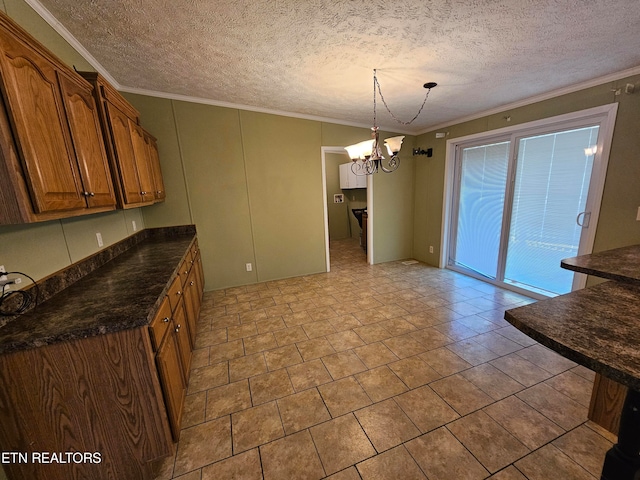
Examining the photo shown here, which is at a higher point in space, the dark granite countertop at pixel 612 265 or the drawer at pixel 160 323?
the dark granite countertop at pixel 612 265

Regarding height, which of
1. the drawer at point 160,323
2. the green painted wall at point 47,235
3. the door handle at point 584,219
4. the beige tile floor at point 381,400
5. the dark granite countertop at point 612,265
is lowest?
the beige tile floor at point 381,400

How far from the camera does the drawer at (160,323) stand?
127 centimetres

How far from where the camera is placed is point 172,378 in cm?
147

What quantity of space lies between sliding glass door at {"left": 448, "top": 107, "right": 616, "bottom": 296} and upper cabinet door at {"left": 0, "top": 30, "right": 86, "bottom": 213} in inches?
171

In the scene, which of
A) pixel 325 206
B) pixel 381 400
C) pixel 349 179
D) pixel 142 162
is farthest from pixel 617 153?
pixel 349 179

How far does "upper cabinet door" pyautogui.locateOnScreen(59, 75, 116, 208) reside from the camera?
56.1 inches

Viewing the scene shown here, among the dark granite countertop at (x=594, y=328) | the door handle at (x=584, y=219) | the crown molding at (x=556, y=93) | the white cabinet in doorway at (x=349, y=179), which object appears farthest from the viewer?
the white cabinet in doorway at (x=349, y=179)

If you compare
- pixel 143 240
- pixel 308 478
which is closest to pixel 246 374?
pixel 308 478

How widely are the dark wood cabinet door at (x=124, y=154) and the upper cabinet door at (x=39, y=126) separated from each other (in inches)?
21.2

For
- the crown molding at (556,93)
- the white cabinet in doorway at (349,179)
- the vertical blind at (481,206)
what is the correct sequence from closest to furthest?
1. the crown molding at (556,93)
2. the vertical blind at (481,206)
3. the white cabinet in doorway at (349,179)

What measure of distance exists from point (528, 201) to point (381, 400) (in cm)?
311

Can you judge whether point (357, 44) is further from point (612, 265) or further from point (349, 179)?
point (349, 179)

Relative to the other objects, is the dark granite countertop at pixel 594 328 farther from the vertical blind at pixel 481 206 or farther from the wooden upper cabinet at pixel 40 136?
the vertical blind at pixel 481 206

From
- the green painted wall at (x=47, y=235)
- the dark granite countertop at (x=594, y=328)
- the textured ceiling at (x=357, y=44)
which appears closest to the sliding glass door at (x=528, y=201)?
the textured ceiling at (x=357, y=44)
